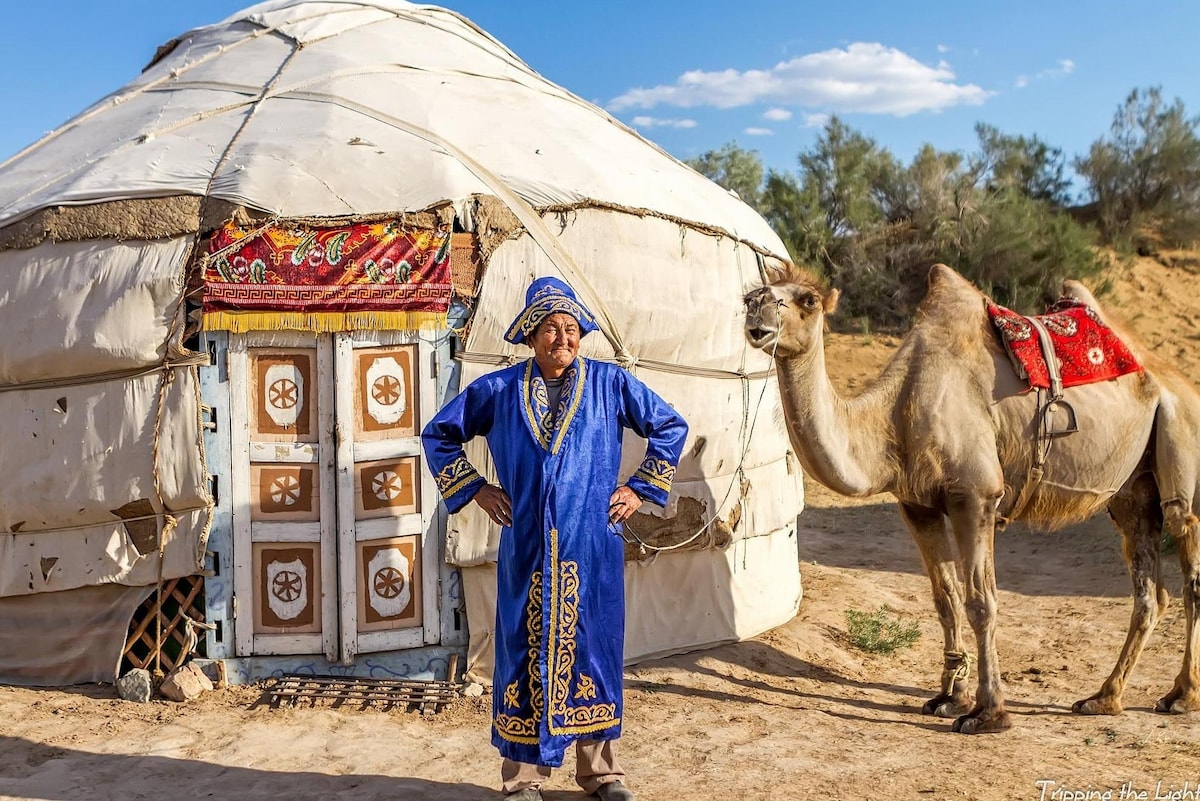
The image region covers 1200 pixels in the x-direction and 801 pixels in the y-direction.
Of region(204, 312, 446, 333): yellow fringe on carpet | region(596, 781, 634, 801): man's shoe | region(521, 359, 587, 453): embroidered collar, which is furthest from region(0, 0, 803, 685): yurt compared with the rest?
region(596, 781, 634, 801): man's shoe

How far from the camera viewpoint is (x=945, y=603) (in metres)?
5.41

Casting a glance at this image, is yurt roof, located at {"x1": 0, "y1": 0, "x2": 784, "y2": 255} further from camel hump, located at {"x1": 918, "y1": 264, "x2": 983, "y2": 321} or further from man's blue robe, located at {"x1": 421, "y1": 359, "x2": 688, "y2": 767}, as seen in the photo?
man's blue robe, located at {"x1": 421, "y1": 359, "x2": 688, "y2": 767}

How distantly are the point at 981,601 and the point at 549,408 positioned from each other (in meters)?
2.36

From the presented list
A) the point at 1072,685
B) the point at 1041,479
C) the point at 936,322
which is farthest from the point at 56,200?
the point at 1072,685

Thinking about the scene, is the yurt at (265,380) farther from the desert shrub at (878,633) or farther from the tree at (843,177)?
the tree at (843,177)

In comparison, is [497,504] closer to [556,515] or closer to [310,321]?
[556,515]

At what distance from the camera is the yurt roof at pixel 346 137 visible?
554 cm

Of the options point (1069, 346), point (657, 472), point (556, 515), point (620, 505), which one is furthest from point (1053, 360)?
point (556, 515)

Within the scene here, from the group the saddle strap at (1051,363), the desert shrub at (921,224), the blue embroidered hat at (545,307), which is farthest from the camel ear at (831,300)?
the desert shrub at (921,224)

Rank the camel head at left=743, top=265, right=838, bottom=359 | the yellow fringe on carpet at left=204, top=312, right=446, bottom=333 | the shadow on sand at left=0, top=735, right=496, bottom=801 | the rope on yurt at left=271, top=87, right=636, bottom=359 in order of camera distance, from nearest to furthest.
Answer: the shadow on sand at left=0, top=735, right=496, bottom=801
the camel head at left=743, top=265, right=838, bottom=359
the yellow fringe on carpet at left=204, top=312, right=446, bottom=333
the rope on yurt at left=271, top=87, right=636, bottom=359

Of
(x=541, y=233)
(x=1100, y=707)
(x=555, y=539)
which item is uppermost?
(x=541, y=233)

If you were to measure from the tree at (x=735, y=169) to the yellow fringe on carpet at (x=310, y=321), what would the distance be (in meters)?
16.7

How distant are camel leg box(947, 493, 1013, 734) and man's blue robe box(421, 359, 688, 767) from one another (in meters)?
1.74

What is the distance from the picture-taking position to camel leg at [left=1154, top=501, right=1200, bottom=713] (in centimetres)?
521
